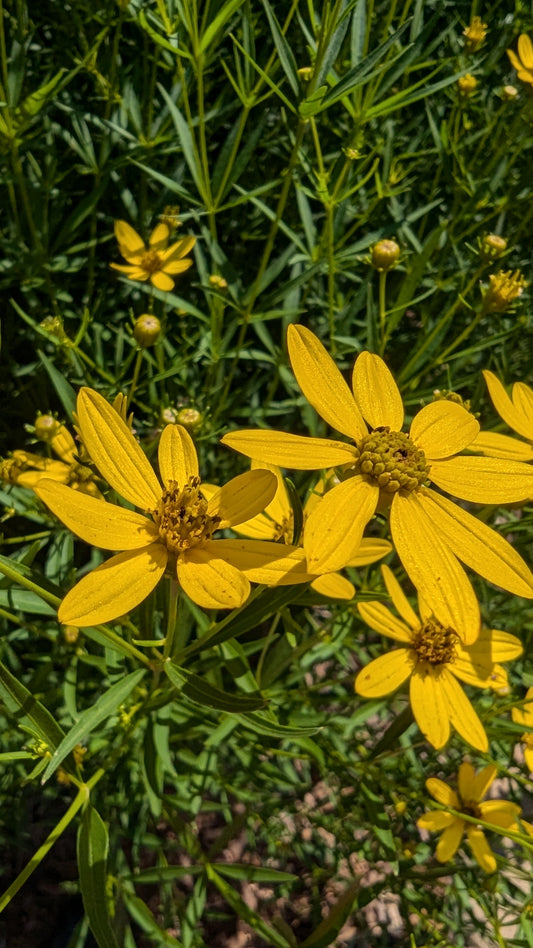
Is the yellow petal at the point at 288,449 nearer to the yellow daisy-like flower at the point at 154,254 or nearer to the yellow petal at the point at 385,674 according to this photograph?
the yellow petal at the point at 385,674

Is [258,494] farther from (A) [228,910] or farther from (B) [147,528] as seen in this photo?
A: (A) [228,910]

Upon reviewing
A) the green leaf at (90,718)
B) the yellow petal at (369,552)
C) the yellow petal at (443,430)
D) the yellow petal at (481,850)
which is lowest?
the yellow petal at (481,850)

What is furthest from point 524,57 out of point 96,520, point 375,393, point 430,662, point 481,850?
point 481,850

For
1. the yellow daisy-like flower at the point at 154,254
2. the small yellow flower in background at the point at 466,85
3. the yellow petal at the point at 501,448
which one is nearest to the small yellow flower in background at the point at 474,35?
the small yellow flower in background at the point at 466,85

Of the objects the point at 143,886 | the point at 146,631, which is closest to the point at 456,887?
the point at 143,886

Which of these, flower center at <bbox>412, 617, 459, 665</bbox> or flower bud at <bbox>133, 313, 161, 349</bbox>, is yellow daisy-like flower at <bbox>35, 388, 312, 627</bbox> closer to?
flower bud at <bbox>133, 313, 161, 349</bbox>
